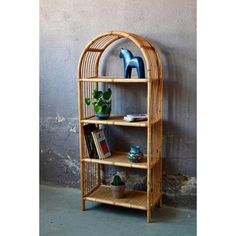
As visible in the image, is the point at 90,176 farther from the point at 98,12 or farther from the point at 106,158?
the point at 98,12

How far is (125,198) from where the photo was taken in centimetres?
283

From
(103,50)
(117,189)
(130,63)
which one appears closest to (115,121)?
(130,63)

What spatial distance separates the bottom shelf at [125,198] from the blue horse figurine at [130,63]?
105 centimetres

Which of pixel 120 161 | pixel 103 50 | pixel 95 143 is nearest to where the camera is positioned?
pixel 120 161

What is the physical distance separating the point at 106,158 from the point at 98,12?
1.36 metres

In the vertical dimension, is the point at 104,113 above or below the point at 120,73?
below

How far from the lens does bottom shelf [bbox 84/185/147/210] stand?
2678mm

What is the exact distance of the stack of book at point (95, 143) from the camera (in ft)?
9.41

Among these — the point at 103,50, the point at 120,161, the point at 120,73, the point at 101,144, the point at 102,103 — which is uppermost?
the point at 103,50

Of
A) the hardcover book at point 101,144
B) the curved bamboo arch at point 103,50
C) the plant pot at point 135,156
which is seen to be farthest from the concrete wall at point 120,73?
the plant pot at point 135,156

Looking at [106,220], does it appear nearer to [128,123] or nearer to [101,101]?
[128,123]

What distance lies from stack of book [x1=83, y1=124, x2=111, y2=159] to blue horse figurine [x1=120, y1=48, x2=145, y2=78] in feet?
1.96

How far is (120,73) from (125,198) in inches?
44.7

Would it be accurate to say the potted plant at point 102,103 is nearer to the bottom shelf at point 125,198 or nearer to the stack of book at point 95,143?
the stack of book at point 95,143
